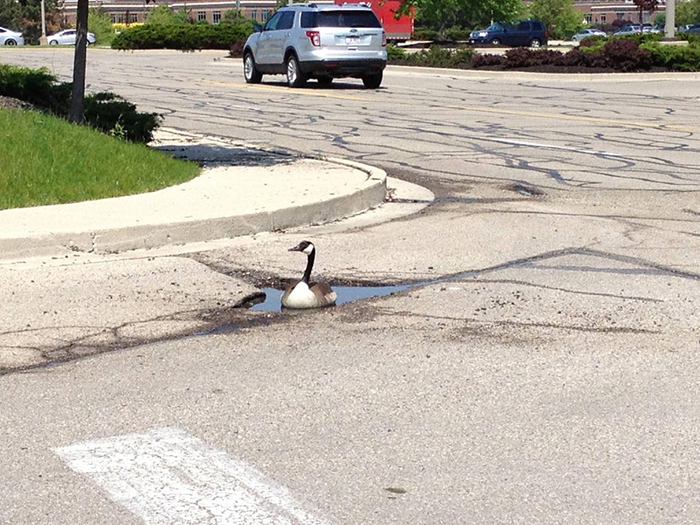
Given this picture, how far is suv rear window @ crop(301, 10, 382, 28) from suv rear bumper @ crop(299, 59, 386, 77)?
93cm

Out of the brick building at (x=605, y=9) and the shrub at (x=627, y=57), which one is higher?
the brick building at (x=605, y=9)

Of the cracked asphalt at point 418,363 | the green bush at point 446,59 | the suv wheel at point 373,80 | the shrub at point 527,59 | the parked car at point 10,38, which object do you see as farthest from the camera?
the parked car at point 10,38

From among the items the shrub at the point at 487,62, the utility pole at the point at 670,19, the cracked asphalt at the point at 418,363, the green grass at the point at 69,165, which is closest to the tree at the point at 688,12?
the utility pole at the point at 670,19

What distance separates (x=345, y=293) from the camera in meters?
8.20

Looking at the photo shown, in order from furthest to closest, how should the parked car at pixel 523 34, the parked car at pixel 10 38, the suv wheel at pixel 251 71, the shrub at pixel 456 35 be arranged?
the parked car at pixel 10 38 → the shrub at pixel 456 35 → the parked car at pixel 523 34 → the suv wheel at pixel 251 71

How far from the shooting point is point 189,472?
488 centimetres

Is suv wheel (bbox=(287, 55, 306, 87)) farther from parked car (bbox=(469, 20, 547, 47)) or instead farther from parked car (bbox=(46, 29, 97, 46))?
parked car (bbox=(46, 29, 97, 46))

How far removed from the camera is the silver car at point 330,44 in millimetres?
29000

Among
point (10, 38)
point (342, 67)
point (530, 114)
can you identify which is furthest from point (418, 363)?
point (10, 38)

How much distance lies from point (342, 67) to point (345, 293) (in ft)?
69.8

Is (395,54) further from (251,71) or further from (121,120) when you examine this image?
(121,120)

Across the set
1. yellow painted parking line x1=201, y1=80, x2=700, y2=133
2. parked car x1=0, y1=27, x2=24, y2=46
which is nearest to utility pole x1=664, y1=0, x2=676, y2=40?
yellow painted parking line x1=201, y1=80, x2=700, y2=133

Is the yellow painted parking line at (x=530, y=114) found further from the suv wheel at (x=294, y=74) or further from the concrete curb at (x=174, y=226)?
the concrete curb at (x=174, y=226)

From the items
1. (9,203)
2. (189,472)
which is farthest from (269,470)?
(9,203)
